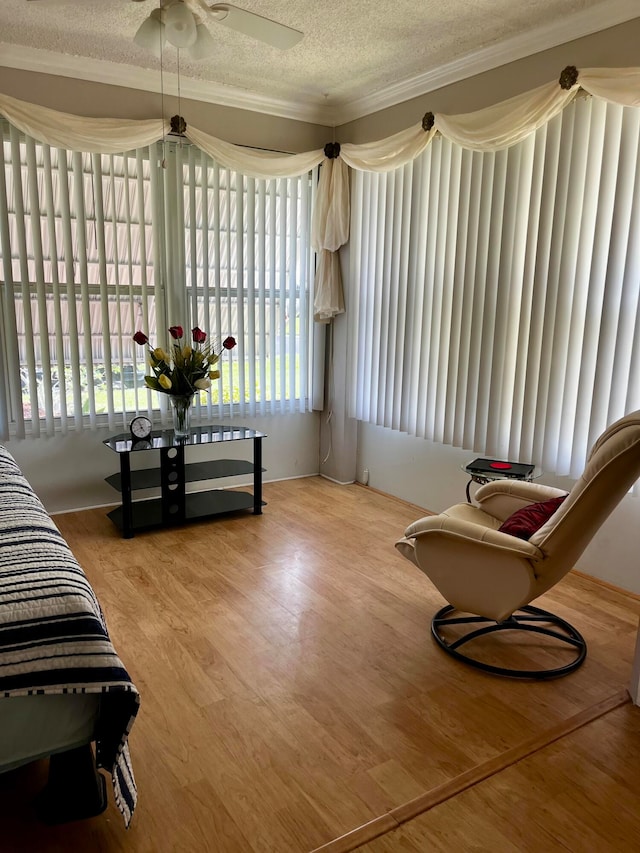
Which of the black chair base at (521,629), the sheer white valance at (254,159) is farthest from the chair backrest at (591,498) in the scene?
the sheer white valance at (254,159)

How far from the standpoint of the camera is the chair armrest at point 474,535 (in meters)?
2.25

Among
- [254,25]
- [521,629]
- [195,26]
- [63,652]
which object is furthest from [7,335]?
[521,629]

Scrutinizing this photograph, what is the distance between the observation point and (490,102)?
11.6 feet

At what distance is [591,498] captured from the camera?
2.16 metres

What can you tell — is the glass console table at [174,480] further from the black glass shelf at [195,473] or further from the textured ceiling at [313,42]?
the textured ceiling at [313,42]

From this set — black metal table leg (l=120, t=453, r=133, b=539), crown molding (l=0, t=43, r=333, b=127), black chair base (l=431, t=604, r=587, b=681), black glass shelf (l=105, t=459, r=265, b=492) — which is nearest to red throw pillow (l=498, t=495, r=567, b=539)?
black chair base (l=431, t=604, r=587, b=681)

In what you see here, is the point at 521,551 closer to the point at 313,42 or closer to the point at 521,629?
the point at 521,629

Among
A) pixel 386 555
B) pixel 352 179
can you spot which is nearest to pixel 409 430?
pixel 386 555

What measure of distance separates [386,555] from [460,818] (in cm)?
188

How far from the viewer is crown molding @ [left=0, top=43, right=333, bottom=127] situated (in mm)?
3609

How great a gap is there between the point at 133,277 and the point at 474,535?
2904mm

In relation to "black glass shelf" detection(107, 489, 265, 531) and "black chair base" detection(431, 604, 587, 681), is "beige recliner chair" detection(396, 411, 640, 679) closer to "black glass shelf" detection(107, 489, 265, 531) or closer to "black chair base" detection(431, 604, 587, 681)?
"black chair base" detection(431, 604, 587, 681)

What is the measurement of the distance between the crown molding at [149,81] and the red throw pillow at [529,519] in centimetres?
337

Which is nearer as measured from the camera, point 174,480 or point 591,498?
point 591,498
